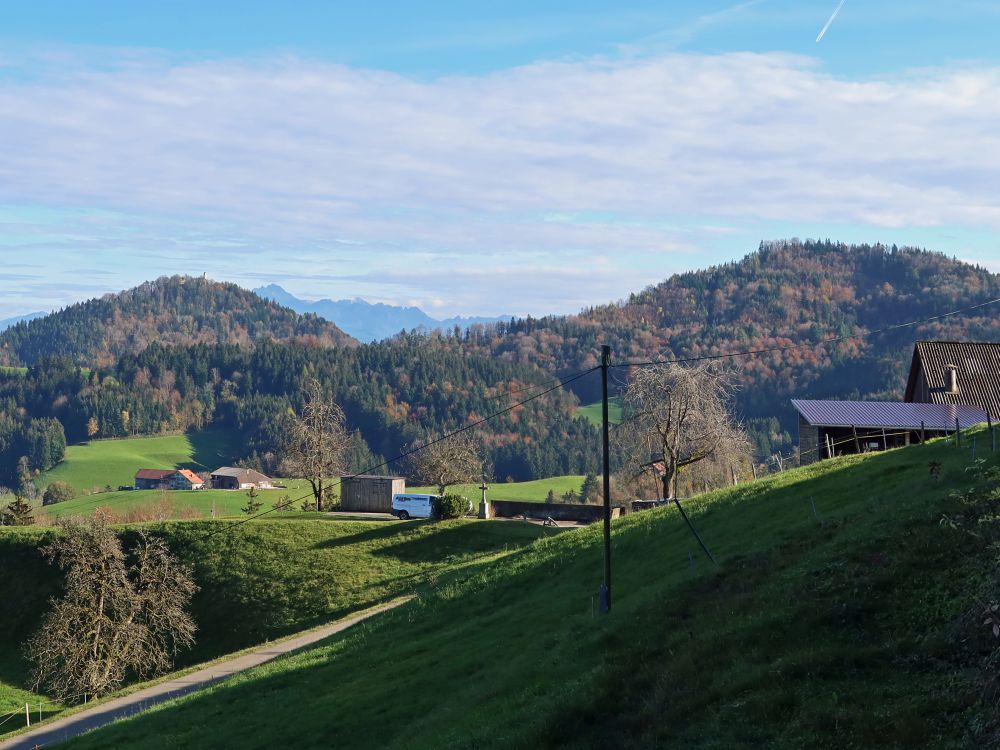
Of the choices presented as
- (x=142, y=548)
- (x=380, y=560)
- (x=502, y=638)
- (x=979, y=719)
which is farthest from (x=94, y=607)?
(x=979, y=719)

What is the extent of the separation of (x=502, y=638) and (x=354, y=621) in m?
19.1

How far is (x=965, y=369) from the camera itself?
60594 millimetres

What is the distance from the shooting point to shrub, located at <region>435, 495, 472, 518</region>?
63.6 metres

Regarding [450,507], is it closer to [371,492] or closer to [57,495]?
[371,492]

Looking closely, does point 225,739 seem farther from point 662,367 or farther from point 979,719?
point 662,367

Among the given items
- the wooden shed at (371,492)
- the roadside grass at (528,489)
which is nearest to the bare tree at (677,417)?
the wooden shed at (371,492)

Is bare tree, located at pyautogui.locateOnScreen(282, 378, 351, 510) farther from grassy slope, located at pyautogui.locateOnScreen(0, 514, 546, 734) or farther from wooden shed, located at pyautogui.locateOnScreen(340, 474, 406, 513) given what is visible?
grassy slope, located at pyautogui.locateOnScreen(0, 514, 546, 734)

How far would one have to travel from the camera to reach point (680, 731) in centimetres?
1844

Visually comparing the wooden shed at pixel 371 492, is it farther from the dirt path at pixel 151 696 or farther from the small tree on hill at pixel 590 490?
the small tree on hill at pixel 590 490

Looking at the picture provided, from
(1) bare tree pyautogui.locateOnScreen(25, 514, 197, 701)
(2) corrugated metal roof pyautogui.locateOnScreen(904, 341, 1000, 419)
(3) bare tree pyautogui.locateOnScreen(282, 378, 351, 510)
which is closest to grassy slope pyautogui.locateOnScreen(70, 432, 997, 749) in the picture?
(1) bare tree pyautogui.locateOnScreen(25, 514, 197, 701)

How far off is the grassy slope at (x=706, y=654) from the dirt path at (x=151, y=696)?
513 centimetres

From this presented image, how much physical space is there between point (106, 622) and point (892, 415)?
159ft

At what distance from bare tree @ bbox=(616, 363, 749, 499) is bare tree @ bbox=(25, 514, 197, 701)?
33751 millimetres

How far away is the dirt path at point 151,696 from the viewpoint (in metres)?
40.3
